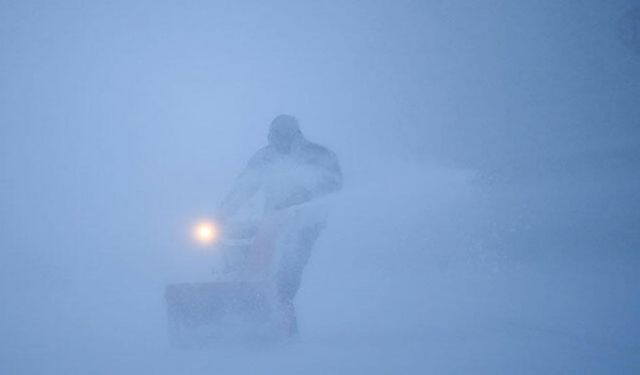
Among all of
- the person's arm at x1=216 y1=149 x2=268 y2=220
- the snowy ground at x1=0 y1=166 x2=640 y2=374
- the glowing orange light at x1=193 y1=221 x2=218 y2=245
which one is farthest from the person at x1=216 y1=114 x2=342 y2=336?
the snowy ground at x1=0 y1=166 x2=640 y2=374

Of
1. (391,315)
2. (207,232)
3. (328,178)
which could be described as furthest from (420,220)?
(207,232)

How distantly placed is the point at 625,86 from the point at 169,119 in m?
21.3

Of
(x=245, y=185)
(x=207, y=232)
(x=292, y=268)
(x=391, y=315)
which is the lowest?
(x=391, y=315)

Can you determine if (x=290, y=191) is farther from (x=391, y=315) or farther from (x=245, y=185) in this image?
(x=391, y=315)

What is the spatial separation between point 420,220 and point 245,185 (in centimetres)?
347

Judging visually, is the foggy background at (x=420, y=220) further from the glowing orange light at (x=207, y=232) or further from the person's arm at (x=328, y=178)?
the person's arm at (x=328, y=178)

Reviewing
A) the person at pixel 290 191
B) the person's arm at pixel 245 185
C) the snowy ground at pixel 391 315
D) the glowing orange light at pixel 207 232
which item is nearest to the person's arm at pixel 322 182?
the person at pixel 290 191

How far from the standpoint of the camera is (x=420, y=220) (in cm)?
620

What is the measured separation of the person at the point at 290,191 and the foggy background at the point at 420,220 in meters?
0.46

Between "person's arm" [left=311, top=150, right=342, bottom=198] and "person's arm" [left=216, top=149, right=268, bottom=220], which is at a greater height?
"person's arm" [left=216, top=149, right=268, bottom=220]

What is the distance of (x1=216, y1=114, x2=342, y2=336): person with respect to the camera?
2.91 m

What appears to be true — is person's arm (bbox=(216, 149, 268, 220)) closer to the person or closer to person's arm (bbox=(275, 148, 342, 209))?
the person

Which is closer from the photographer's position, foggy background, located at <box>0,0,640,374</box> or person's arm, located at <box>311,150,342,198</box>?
foggy background, located at <box>0,0,640,374</box>

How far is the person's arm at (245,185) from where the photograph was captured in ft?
10.9
